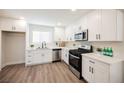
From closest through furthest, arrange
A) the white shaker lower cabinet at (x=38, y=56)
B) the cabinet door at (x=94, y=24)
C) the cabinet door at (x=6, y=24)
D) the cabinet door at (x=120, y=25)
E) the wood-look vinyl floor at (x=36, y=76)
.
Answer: the cabinet door at (x=120, y=25) < the cabinet door at (x=94, y=24) < the wood-look vinyl floor at (x=36, y=76) < the cabinet door at (x=6, y=24) < the white shaker lower cabinet at (x=38, y=56)

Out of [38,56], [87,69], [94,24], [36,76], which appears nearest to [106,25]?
[94,24]

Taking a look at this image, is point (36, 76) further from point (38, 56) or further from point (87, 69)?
point (87, 69)

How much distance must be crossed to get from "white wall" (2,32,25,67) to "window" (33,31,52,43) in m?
0.71

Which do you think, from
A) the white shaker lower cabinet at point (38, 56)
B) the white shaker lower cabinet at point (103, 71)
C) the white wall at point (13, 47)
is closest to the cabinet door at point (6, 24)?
the white wall at point (13, 47)

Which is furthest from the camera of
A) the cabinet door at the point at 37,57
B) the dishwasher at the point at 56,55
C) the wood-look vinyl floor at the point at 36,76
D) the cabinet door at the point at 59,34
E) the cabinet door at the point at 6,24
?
the cabinet door at the point at 59,34

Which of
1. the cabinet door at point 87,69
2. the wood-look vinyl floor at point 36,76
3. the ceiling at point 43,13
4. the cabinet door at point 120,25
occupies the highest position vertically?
the ceiling at point 43,13

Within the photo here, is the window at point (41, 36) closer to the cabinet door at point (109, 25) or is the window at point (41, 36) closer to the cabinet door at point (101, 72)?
the cabinet door at point (109, 25)

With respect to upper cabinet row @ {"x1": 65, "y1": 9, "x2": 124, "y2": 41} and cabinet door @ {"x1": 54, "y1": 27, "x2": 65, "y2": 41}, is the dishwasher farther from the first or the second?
upper cabinet row @ {"x1": 65, "y1": 9, "x2": 124, "y2": 41}

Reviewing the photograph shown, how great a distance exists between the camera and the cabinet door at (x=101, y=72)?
1.70 m

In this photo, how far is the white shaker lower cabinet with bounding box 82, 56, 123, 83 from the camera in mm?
1660

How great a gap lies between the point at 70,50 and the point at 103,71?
1.97 m

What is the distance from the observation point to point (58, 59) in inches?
208

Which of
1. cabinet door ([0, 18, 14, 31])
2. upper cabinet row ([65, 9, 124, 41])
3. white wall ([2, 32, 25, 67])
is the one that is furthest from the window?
upper cabinet row ([65, 9, 124, 41])
